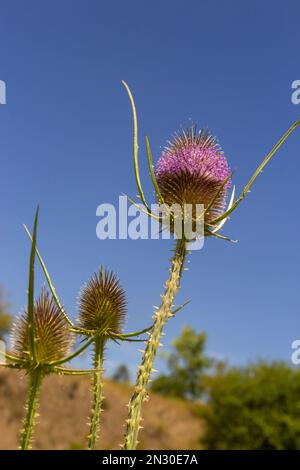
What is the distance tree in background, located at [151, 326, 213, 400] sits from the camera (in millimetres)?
45938

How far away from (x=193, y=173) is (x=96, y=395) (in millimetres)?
1631

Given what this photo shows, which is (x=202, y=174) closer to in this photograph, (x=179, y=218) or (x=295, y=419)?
(x=179, y=218)

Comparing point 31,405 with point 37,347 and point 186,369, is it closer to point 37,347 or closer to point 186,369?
point 37,347

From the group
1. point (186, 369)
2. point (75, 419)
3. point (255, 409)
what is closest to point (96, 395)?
point (255, 409)

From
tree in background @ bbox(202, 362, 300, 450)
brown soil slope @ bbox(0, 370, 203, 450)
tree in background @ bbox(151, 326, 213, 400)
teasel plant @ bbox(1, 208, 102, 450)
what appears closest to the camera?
teasel plant @ bbox(1, 208, 102, 450)

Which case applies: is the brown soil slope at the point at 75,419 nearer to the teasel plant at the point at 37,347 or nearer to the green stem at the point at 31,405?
the teasel plant at the point at 37,347

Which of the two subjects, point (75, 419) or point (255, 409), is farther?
point (75, 419)

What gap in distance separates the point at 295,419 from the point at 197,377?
99.1ft

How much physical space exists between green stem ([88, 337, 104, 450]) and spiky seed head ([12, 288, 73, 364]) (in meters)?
0.20

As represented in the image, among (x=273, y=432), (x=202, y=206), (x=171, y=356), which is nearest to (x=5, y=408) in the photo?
(x=273, y=432)

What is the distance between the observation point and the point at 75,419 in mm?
22047

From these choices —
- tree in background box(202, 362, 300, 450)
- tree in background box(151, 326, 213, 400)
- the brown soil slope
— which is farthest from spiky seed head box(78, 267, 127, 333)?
tree in background box(151, 326, 213, 400)

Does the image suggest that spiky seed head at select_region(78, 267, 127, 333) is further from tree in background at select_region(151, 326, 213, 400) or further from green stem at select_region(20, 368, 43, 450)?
tree in background at select_region(151, 326, 213, 400)
